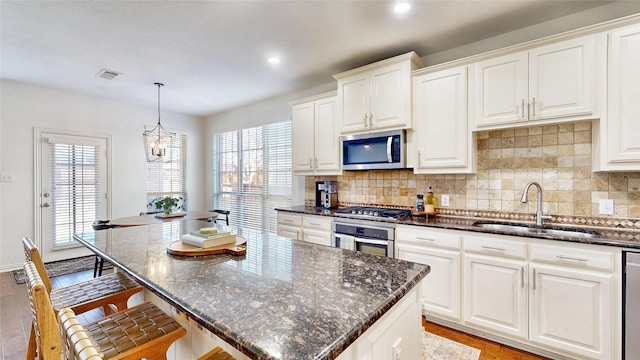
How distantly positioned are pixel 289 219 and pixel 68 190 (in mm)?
3558

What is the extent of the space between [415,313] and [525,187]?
5.90 ft

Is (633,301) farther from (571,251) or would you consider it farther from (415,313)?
(415,313)

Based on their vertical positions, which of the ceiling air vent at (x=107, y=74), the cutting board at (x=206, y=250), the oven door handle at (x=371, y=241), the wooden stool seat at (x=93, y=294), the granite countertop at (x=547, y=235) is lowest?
the wooden stool seat at (x=93, y=294)

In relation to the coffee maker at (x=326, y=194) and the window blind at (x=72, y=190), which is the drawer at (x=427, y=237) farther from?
the window blind at (x=72, y=190)

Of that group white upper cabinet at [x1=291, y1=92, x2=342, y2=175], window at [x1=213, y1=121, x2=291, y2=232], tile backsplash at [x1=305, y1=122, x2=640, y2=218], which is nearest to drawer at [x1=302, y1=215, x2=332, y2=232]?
white upper cabinet at [x1=291, y1=92, x2=342, y2=175]

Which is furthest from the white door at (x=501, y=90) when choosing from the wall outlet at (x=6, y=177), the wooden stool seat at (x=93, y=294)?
the wall outlet at (x=6, y=177)

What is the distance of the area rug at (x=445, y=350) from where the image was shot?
2.06 metres

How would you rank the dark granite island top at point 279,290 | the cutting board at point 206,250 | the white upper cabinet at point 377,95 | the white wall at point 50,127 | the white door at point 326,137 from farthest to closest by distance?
the white wall at point 50,127 < the white door at point 326,137 < the white upper cabinet at point 377,95 < the cutting board at point 206,250 < the dark granite island top at point 279,290

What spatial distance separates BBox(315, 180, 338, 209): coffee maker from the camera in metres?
3.66

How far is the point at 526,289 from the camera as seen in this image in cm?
204

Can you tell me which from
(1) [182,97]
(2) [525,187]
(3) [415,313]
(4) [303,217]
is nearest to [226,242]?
(3) [415,313]

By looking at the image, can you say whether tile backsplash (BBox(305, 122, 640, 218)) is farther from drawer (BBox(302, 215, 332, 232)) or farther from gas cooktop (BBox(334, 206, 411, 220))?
drawer (BBox(302, 215, 332, 232))

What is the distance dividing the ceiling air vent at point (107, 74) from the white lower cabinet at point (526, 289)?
384cm

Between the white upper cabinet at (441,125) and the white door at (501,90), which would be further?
the white upper cabinet at (441,125)
